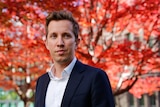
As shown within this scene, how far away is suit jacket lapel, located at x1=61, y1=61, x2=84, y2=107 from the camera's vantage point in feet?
9.14

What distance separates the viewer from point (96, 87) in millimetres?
2777

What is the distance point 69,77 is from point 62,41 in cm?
30

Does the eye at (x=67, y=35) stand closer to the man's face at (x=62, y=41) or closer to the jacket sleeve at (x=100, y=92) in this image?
the man's face at (x=62, y=41)

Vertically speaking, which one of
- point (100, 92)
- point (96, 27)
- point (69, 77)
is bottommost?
point (96, 27)

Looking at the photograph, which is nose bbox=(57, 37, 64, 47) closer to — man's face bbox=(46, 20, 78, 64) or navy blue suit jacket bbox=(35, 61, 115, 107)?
man's face bbox=(46, 20, 78, 64)

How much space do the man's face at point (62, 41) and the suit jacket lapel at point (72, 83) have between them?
0.38 ft

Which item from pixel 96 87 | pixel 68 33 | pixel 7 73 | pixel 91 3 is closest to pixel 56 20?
pixel 68 33

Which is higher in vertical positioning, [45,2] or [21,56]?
[45,2]

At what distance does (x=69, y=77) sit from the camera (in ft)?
9.59

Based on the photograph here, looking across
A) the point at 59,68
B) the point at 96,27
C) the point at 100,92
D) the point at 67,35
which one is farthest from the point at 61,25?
the point at 96,27

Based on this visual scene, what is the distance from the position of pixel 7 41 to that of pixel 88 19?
3.63 m

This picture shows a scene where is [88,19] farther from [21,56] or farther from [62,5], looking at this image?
[21,56]

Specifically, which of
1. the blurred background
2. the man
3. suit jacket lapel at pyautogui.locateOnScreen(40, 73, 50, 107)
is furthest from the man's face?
the blurred background

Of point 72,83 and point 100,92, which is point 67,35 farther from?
point 100,92
